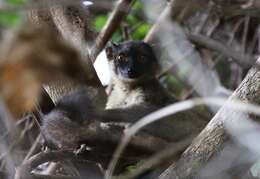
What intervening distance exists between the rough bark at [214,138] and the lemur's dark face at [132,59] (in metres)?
2.73

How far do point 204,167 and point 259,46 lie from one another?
380 centimetres

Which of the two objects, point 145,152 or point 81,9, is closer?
point 81,9

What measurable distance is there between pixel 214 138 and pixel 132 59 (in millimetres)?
2878

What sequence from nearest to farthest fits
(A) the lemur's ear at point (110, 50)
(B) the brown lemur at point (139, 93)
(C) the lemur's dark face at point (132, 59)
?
(B) the brown lemur at point (139, 93) → (C) the lemur's dark face at point (132, 59) → (A) the lemur's ear at point (110, 50)

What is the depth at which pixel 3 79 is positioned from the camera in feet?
2.95

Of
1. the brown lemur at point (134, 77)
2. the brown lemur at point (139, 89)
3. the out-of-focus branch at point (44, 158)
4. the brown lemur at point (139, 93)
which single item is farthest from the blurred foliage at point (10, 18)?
the brown lemur at point (134, 77)

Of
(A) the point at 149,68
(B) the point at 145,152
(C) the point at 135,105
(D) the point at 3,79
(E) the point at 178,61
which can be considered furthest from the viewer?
(E) the point at 178,61

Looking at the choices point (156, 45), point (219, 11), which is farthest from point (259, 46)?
point (156, 45)

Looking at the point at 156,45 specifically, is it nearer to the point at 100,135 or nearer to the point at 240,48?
the point at 240,48

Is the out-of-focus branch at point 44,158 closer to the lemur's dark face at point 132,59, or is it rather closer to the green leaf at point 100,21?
the lemur's dark face at point 132,59

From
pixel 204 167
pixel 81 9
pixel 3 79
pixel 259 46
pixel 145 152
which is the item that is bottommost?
pixel 259 46

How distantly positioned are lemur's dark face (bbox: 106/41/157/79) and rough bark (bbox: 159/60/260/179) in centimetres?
273

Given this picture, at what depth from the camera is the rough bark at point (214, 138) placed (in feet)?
7.44

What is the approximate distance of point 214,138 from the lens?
2.34m
